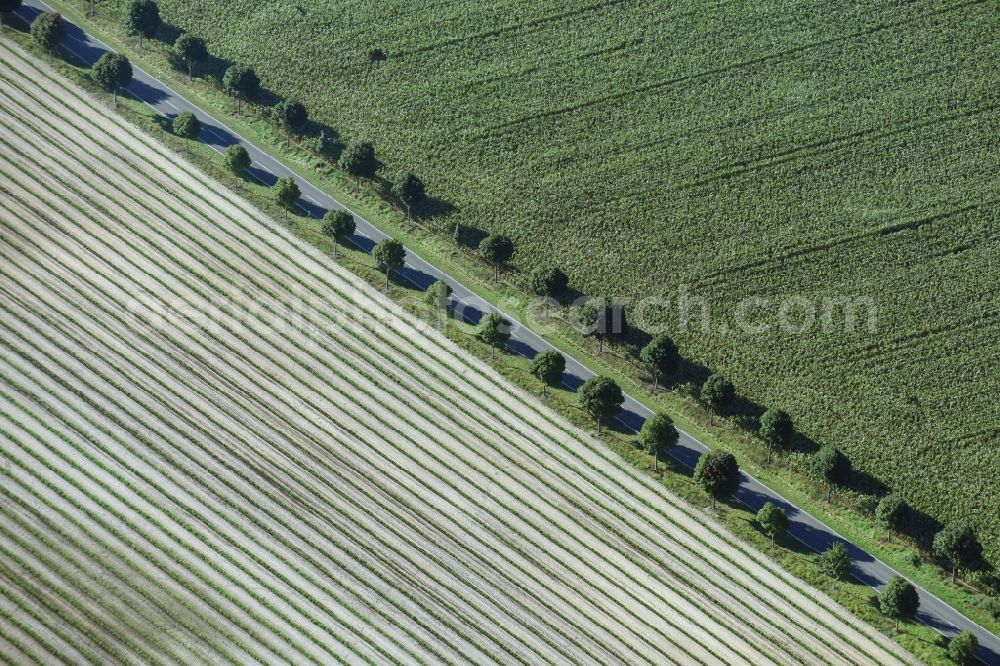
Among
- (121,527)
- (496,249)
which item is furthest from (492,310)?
(121,527)

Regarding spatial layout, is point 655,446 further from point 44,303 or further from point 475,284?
point 44,303

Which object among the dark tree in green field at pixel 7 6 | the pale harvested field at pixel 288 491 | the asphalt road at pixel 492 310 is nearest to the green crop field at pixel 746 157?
the asphalt road at pixel 492 310

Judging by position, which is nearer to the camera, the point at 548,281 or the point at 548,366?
the point at 548,366

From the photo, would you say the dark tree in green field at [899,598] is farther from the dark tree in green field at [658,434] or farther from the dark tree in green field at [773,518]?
the dark tree in green field at [658,434]

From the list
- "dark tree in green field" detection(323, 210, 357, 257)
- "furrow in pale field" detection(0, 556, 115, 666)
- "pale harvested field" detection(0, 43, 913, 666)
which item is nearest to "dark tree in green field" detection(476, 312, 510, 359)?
"pale harvested field" detection(0, 43, 913, 666)

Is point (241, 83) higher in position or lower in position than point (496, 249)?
higher

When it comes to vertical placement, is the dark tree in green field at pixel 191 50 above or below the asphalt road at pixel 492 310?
above

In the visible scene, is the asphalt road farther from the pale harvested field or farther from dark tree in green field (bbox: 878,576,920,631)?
the pale harvested field

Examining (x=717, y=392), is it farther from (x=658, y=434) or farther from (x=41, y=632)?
(x=41, y=632)
